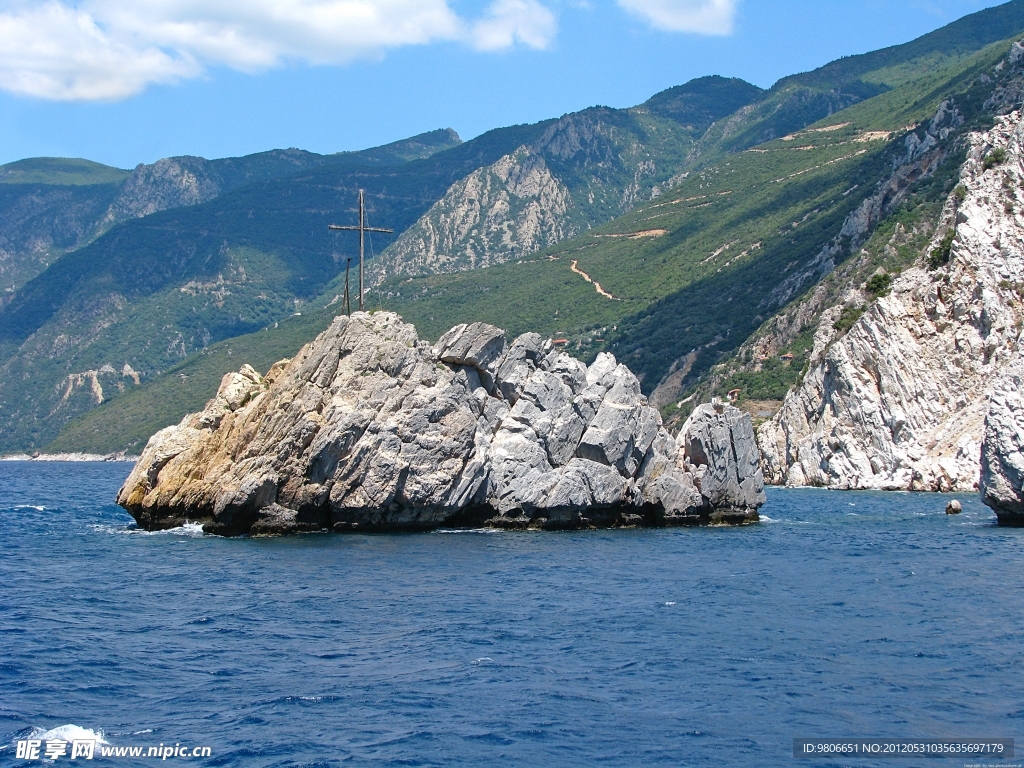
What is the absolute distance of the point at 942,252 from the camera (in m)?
82.0

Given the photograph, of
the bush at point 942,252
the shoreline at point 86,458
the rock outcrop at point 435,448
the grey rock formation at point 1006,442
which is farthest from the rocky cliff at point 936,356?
the shoreline at point 86,458

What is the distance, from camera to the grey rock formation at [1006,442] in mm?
46156

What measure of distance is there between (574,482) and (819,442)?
39314 mm

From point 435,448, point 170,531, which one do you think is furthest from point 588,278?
point 170,531

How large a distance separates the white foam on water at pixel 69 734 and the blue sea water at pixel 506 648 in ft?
0.55

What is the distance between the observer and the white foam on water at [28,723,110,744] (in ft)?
67.3

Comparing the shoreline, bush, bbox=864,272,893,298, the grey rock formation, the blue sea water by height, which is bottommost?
the shoreline

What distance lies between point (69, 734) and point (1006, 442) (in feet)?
123

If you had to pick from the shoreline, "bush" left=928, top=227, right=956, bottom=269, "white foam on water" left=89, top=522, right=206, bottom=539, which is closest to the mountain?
the shoreline

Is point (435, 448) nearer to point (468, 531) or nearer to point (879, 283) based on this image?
point (468, 531)

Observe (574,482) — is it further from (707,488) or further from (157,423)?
(157,423)

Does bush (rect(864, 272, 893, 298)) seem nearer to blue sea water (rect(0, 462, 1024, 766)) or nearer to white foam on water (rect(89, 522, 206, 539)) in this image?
blue sea water (rect(0, 462, 1024, 766))

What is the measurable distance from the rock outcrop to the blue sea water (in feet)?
9.31

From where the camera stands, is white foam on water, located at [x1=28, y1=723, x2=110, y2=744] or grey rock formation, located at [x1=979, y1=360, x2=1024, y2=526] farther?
grey rock formation, located at [x1=979, y1=360, x2=1024, y2=526]
